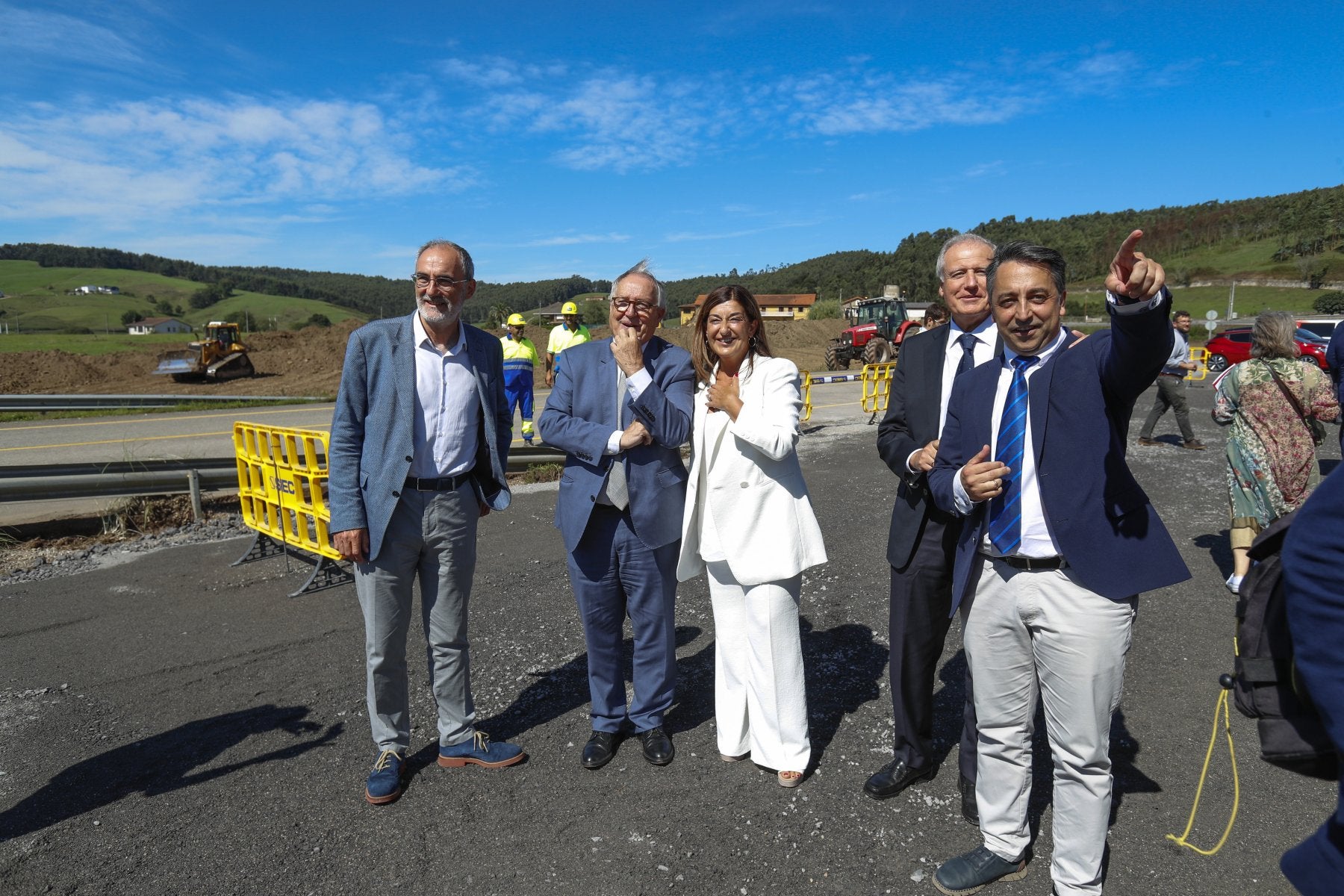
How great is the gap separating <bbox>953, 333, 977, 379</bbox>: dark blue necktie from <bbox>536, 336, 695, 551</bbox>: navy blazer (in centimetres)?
114

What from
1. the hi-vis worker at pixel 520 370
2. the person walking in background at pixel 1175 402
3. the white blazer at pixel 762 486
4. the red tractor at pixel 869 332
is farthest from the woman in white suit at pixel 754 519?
the red tractor at pixel 869 332

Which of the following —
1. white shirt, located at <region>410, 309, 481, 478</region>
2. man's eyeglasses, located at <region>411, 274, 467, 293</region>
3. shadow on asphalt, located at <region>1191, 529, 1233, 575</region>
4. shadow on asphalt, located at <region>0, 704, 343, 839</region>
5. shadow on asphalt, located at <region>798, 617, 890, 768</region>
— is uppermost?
man's eyeglasses, located at <region>411, 274, 467, 293</region>

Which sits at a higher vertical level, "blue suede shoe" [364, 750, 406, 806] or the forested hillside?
the forested hillside

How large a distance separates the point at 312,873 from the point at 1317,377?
21.8ft

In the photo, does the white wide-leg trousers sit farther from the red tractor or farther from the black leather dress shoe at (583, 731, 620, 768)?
the red tractor

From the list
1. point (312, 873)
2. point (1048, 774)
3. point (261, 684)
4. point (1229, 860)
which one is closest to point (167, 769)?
point (261, 684)

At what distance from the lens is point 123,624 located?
5.22 m

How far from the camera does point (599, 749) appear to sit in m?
3.53

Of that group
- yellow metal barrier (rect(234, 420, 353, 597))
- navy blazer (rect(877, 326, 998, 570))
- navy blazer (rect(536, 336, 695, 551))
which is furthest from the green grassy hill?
navy blazer (rect(877, 326, 998, 570))

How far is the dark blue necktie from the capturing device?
306 centimetres

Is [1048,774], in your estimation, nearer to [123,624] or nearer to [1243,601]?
[1243,601]

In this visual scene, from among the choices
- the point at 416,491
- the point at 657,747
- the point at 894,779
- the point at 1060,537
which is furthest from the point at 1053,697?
the point at 416,491

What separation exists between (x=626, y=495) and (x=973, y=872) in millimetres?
1920

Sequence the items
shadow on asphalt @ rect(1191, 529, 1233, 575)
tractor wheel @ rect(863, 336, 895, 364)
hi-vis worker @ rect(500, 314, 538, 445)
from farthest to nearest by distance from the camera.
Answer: tractor wheel @ rect(863, 336, 895, 364) → hi-vis worker @ rect(500, 314, 538, 445) → shadow on asphalt @ rect(1191, 529, 1233, 575)
